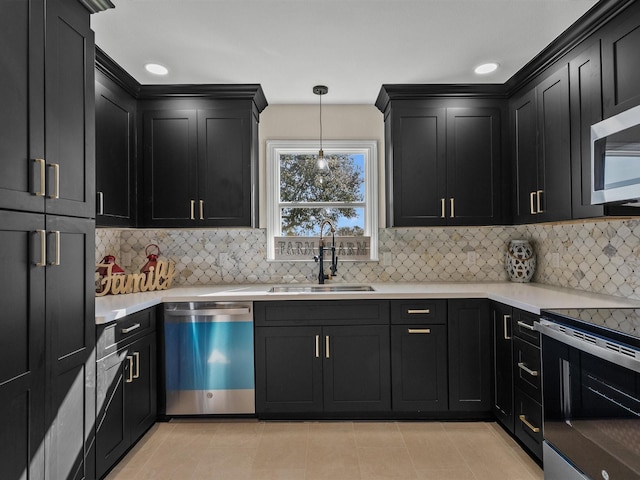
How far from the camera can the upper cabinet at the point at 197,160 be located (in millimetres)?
3219

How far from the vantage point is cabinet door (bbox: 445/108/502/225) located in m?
3.25

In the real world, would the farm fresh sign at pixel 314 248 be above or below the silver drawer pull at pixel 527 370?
above

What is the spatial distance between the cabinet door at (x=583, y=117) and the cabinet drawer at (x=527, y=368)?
2.66 ft

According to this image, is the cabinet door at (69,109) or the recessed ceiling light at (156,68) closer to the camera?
the cabinet door at (69,109)

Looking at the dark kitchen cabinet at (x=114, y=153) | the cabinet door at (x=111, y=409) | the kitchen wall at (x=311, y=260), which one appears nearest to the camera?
the cabinet door at (x=111, y=409)

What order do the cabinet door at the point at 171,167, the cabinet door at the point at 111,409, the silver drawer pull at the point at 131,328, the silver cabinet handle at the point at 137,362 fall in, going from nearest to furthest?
1. the cabinet door at the point at 111,409
2. the silver drawer pull at the point at 131,328
3. the silver cabinet handle at the point at 137,362
4. the cabinet door at the point at 171,167

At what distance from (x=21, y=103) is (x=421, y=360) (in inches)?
105

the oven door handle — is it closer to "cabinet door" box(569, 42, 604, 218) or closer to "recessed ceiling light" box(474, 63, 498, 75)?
"cabinet door" box(569, 42, 604, 218)

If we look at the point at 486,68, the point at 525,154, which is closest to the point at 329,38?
the point at 486,68

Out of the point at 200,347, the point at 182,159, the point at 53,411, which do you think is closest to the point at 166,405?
the point at 200,347

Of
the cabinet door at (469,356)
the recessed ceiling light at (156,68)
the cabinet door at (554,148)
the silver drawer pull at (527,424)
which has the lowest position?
A: the silver drawer pull at (527,424)

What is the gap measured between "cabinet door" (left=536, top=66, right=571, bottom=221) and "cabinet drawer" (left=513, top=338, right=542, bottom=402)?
809mm

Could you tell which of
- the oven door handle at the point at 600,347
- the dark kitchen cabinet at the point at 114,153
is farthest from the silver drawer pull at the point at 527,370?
the dark kitchen cabinet at the point at 114,153

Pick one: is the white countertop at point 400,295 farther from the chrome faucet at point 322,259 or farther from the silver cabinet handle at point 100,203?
the silver cabinet handle at point 100,203
